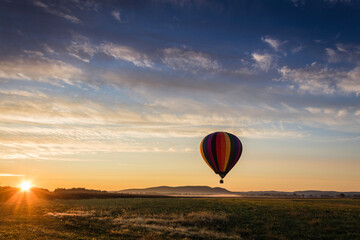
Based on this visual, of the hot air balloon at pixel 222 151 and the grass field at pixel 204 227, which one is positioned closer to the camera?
the grass field at pixel 204 227

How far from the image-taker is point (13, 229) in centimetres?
2808

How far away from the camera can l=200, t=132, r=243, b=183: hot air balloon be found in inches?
1847

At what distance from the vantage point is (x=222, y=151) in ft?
154

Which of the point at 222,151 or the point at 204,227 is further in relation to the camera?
the point at 222,151

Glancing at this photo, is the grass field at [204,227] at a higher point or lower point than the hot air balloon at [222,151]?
lower

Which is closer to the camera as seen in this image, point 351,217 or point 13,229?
point 13,229

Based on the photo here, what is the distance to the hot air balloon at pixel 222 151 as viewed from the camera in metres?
46.9

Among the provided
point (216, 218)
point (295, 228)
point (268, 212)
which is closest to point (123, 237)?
point (216, 218)

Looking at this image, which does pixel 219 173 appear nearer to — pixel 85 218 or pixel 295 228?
pixel 295 228

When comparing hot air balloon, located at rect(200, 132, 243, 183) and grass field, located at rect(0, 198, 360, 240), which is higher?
hot air balloon, located at rect(200, 132, 243, 183)

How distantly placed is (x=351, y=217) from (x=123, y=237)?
27.9m

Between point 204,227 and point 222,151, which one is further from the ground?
point 222,151

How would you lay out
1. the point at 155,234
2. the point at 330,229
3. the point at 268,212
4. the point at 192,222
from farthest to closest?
the point at 268,212, the point at 192,222, the point at 330,229, the point at 155,234

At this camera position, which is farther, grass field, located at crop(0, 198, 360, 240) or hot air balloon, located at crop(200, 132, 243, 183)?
hot air balloon, located at crop(200, 132, 243, 183)
